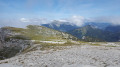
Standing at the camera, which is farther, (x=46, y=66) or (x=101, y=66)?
(x=46, y=66)

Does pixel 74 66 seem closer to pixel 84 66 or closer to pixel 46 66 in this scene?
pixel 84 66

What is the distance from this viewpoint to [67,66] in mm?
21641

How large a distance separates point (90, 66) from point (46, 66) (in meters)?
8.06

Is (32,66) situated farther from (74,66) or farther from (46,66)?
(74,66)

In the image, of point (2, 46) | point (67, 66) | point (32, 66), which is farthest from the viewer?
point (2, 46)

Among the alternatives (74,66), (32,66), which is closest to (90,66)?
(74,66)

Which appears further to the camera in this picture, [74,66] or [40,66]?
[40,66]

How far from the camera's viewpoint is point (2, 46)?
5034 inches

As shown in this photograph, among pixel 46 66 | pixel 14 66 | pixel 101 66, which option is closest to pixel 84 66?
pixel 101 66

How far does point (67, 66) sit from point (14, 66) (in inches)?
419

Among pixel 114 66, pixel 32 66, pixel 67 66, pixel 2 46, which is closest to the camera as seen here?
pixel 114 66

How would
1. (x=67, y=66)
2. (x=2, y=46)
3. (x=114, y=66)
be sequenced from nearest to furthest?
(x=114, y=66)
(x=67, y=66)
(x=2, y=46)

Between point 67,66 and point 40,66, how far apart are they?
523 centimetres

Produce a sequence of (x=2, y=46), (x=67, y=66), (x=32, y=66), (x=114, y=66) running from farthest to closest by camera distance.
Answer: (x=2, y=46), (x=32, y=66), (x=67, y=66), (x=114, y=66)
